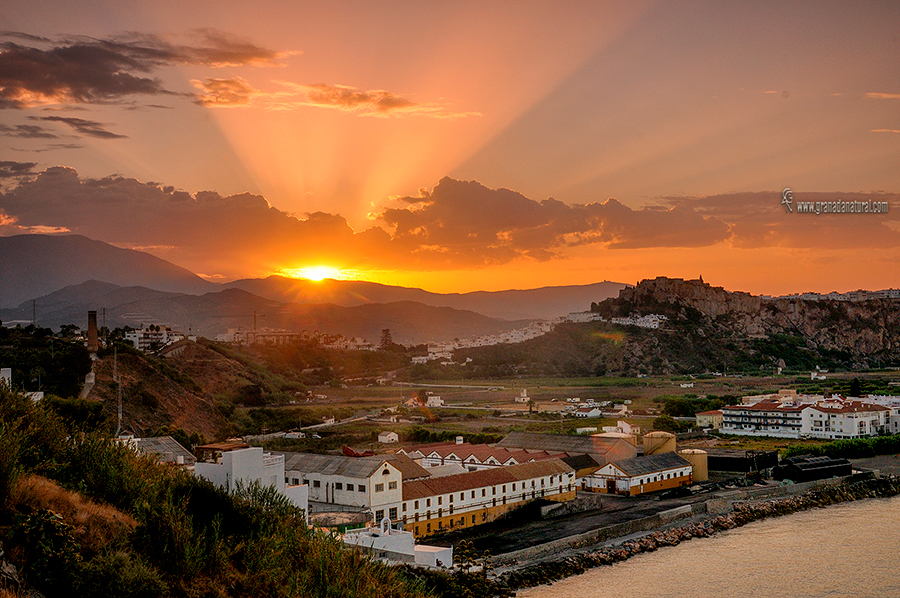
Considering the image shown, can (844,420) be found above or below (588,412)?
above

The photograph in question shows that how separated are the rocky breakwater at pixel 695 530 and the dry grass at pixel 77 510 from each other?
389 inches

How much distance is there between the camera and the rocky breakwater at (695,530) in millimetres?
17641

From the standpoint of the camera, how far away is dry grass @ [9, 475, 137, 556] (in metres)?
8.15

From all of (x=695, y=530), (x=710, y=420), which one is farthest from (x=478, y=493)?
(x=710, y=420)

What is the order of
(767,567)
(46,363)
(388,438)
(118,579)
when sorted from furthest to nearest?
(388,438), (46,363), (767,567), (118,579)


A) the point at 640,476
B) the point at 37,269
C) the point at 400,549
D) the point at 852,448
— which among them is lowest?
the point at 852,448

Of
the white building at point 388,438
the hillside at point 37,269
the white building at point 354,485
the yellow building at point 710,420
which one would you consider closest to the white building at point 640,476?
the white building at point 354,485

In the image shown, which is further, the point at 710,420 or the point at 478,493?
the point at 710,420

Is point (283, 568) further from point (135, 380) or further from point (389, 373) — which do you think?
point (389, 373)

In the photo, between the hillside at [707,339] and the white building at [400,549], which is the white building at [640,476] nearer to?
the white building at [400,549]

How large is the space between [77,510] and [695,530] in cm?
1793

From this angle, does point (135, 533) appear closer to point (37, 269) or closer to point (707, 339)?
point (707, 339)

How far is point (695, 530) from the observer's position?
2219 centimetres

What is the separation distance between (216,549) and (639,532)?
15.8 m
